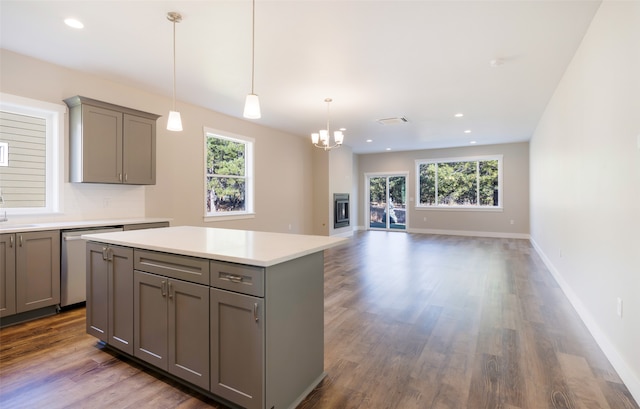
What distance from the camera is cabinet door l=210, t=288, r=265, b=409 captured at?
161cm

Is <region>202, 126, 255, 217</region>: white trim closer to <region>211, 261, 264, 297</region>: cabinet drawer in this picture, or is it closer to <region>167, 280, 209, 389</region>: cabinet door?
<region>167, 280, 209, 389</region>: cabinet door

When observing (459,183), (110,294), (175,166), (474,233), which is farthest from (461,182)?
(110,294)

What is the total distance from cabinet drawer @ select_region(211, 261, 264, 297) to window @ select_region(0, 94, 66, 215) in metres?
3.13

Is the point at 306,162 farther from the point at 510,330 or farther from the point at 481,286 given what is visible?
the point at 510,330

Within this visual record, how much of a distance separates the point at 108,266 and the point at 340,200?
23.3ft

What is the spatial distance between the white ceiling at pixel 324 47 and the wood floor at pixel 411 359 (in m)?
2.72

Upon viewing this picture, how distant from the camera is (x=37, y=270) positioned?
123 inches

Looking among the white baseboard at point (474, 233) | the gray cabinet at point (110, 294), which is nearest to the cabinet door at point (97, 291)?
the gray cabinet at point (110, 294)

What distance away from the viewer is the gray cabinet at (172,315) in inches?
71.9

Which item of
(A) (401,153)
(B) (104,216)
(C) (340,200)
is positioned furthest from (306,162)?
(B) (104,216)

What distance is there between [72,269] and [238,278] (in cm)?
278

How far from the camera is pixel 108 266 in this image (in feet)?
7.77

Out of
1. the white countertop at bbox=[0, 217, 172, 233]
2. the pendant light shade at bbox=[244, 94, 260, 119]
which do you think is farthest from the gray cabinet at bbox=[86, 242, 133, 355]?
the pendant light shade at bbox=[244, 94, 260, 119]

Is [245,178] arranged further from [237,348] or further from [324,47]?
[237,348]
